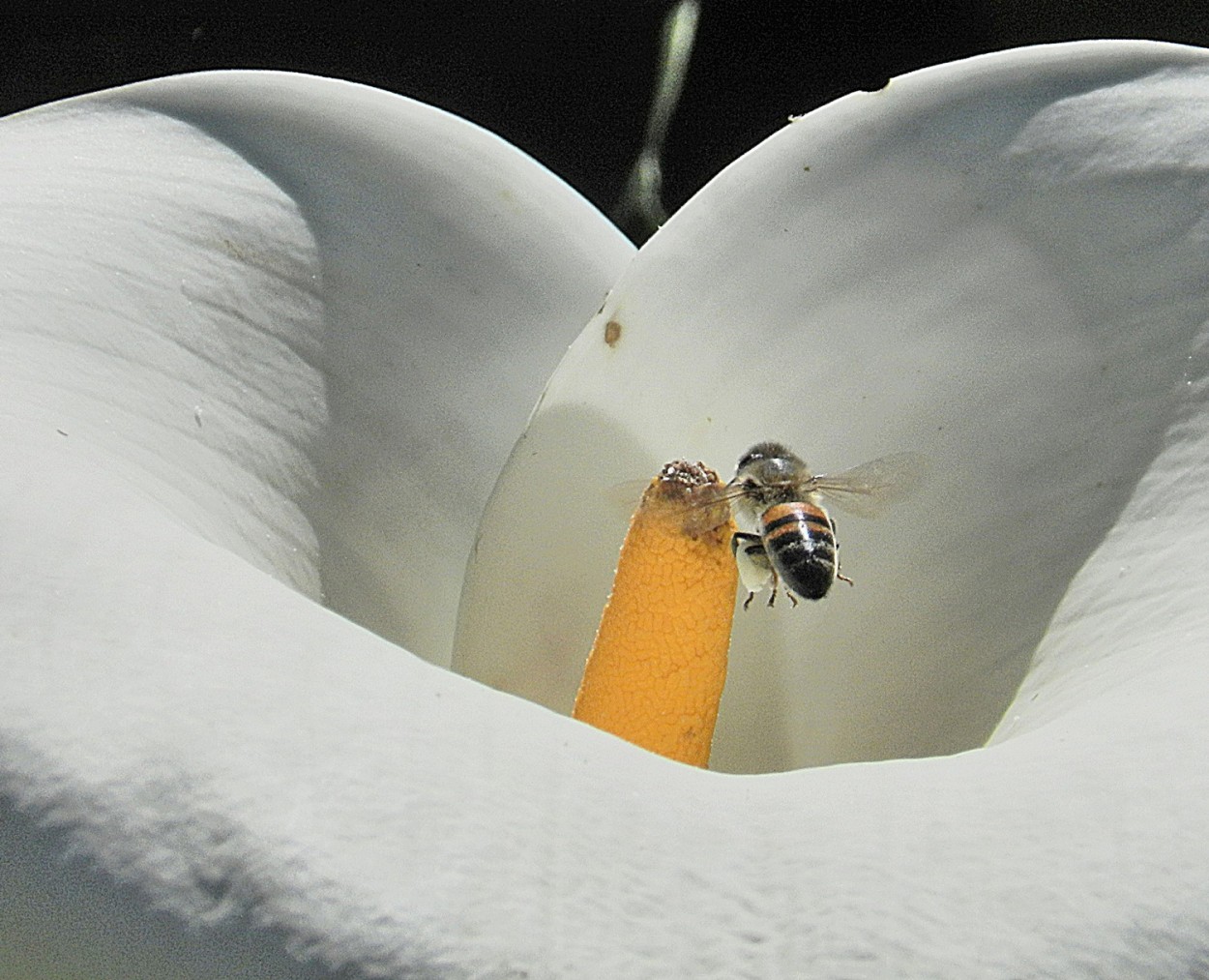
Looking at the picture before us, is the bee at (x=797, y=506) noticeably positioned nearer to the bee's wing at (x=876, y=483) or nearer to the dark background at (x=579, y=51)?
the bee's wing at (x=876, y=483)

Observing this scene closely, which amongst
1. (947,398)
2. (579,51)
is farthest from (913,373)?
(579,51)

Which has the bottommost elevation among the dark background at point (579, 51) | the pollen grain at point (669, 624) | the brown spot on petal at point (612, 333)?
the pollen grain at point (669, 624)

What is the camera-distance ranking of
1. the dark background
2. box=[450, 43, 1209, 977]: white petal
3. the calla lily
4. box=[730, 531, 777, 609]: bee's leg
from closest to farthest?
the calla lily → box=[450, 43, 1209, 977]: white petal → box=[730, 531, 777, 609]: bee's leg → the dark background

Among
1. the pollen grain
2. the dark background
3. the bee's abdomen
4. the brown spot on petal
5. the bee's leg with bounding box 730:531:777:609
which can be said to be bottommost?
the pollen grain

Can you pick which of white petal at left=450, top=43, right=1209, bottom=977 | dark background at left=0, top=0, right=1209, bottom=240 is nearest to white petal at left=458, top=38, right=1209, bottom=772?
white petal at left=450, top=43, right=1209, bottom=977

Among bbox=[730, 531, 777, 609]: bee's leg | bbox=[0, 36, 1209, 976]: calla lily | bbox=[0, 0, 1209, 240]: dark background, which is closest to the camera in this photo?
bbox=[0, 36, 1209, 976]: calla lily

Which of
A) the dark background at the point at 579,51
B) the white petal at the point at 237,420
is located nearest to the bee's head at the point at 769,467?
the white petal at the point at 237,420

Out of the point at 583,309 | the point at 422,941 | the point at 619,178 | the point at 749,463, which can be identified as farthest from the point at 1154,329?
the point at 619,178

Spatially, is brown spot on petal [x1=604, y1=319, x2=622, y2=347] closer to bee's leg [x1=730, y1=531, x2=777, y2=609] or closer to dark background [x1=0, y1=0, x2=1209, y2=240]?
bee's leg [x1=730, y1=531, x2=777, y2=609]

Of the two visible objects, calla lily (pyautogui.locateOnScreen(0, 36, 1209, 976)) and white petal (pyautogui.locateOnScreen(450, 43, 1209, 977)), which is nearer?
calla lily (pyautogui.locateOnScreen(0, 36, 1209, 976))
